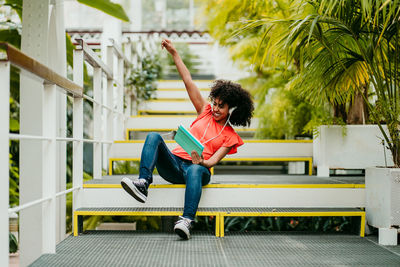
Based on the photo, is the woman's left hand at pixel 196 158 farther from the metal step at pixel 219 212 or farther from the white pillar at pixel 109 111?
the white pillar at pixel 109 111

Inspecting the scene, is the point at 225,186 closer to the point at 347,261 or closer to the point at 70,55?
the point at 347,261

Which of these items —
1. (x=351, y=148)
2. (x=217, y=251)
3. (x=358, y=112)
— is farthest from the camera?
(x=358, y=112)

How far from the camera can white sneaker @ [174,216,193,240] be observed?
2195 millimetres

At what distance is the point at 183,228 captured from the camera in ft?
7.20

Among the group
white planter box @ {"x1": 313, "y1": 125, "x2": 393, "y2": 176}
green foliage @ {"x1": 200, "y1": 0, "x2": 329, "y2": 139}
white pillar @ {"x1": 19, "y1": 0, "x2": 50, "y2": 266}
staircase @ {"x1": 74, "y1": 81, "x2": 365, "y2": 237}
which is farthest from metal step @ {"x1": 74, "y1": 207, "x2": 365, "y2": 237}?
green foliage @ {"x1": 200, "y1": 0, "x2": 329, "y2": 139}

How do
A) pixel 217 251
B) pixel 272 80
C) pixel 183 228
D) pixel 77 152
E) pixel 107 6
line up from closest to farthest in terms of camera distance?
pixel 217 251 < pixel 183 228 < pixel 77 152 < pixel 107 6 < pixel 272 80

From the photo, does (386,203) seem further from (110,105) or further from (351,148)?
(110,105)

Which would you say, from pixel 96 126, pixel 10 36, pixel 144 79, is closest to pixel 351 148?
pixel 96 126

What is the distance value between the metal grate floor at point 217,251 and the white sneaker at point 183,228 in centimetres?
4

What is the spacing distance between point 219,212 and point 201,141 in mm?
481

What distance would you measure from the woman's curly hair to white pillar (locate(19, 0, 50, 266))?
42.6 inches

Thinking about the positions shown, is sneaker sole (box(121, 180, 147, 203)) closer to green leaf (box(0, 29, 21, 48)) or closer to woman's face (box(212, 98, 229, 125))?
woman's face (box(212, 98, 229, 125))

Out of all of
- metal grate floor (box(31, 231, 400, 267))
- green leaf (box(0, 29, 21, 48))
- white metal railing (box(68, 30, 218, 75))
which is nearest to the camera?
metal grate floor (box(31, 231, 400, 267))

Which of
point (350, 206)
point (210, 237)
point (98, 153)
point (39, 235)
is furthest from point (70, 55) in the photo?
point (350, 206)
